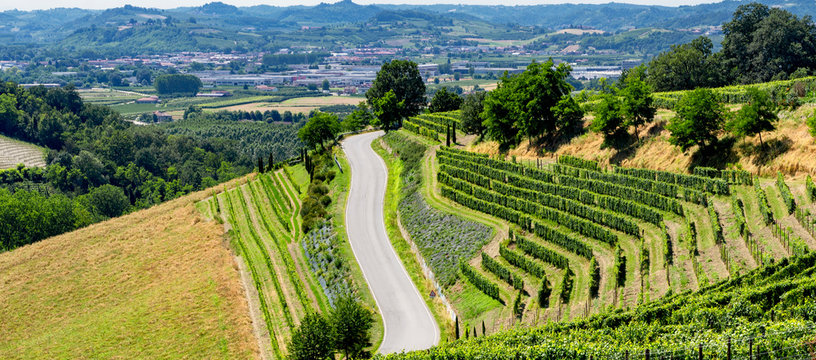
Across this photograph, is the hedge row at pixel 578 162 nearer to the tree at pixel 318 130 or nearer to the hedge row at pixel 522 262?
the hedge row at pixel 522 262

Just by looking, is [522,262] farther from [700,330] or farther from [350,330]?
[700,330]

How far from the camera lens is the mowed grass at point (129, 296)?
6141cm

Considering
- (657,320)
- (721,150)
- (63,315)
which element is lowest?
(63,315)

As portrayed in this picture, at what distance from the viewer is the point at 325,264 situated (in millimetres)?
73750

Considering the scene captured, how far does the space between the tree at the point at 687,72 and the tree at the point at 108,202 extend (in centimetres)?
12217

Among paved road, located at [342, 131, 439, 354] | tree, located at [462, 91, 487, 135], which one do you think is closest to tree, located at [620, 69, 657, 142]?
paved road, located at [342, 131, 439, 354]

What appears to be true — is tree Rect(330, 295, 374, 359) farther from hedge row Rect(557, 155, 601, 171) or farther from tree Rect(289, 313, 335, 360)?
hedge row Rect(557, 155, 601, 171)

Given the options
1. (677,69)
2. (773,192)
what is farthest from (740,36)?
(773,192)

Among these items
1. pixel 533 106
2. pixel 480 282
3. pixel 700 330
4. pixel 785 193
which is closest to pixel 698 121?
pixel 785 193

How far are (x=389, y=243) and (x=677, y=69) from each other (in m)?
56.5

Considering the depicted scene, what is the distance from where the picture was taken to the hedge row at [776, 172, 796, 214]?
5172 cm

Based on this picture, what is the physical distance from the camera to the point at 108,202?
161 m

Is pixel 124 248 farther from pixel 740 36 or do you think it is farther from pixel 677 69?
pixel 740 36

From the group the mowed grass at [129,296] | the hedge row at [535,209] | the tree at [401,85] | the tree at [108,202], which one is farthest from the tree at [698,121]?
the tree at [108,202]
